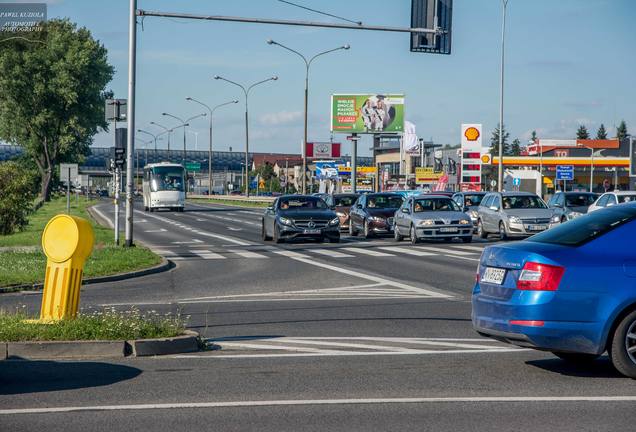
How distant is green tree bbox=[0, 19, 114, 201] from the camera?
77.0 metres

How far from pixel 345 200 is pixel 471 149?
17811 mm

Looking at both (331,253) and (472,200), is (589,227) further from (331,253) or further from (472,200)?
(472,200)

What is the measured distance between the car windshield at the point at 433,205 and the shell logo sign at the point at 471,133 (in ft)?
81.3

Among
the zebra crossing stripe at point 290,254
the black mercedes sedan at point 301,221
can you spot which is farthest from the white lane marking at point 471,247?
the zebra crossing stripe at point 290,254

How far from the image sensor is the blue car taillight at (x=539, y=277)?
854 cm

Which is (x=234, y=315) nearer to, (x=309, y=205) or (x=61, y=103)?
(x=309, y=205)

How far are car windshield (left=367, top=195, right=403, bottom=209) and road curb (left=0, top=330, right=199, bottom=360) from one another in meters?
28.9

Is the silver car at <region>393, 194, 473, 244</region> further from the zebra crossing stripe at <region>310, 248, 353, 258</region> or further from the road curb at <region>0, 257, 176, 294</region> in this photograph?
the road curb at <region>0, 257, 176, 294</region>

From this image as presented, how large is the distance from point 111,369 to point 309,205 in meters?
25.8

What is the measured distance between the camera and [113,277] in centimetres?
2066

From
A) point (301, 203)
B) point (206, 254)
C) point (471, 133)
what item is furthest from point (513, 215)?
point (471, 133)

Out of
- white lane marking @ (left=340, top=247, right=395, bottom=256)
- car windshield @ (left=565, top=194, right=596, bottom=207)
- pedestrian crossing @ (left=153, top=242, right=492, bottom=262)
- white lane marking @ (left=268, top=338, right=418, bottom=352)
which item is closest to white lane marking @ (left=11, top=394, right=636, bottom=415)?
white lane marking @ (left=268, top=338, right=418, bottom=352)

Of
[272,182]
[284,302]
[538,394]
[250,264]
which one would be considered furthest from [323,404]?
[272,182]

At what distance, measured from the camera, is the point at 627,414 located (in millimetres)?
7301
